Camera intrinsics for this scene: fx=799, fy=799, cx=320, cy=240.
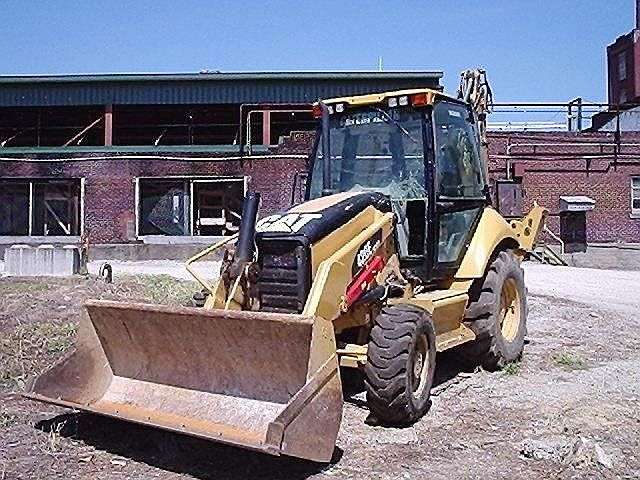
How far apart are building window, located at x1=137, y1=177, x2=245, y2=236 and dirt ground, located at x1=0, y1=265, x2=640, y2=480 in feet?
57.6

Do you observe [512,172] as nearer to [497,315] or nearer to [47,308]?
[47,308]

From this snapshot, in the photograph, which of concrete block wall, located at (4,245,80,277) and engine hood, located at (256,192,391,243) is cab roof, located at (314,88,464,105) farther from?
concrete block wall, located at (4,245,80,277)

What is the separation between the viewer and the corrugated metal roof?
27734mm

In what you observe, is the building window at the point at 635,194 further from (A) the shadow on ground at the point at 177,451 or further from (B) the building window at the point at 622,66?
(A) the shadow on ground at the point at 177,451

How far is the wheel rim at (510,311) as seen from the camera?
27.6 feet

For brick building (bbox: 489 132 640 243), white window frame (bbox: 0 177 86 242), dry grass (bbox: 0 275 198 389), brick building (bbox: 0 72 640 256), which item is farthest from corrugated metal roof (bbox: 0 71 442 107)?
dry grass (bbox: 0 275 198 389)

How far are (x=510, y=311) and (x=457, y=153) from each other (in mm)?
2026

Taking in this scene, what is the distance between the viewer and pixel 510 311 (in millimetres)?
8617

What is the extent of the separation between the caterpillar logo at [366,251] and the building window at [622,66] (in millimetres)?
44009

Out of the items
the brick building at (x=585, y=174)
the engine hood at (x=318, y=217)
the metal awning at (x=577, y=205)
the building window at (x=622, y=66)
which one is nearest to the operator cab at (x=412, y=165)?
the engine hood at (x=318, y=217)

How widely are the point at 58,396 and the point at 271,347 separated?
1.69m

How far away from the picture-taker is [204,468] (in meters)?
5.16

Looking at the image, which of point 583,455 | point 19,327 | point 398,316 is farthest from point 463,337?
point 19,327

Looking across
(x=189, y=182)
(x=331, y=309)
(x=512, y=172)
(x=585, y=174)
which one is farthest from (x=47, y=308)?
(x=585, y=174)
